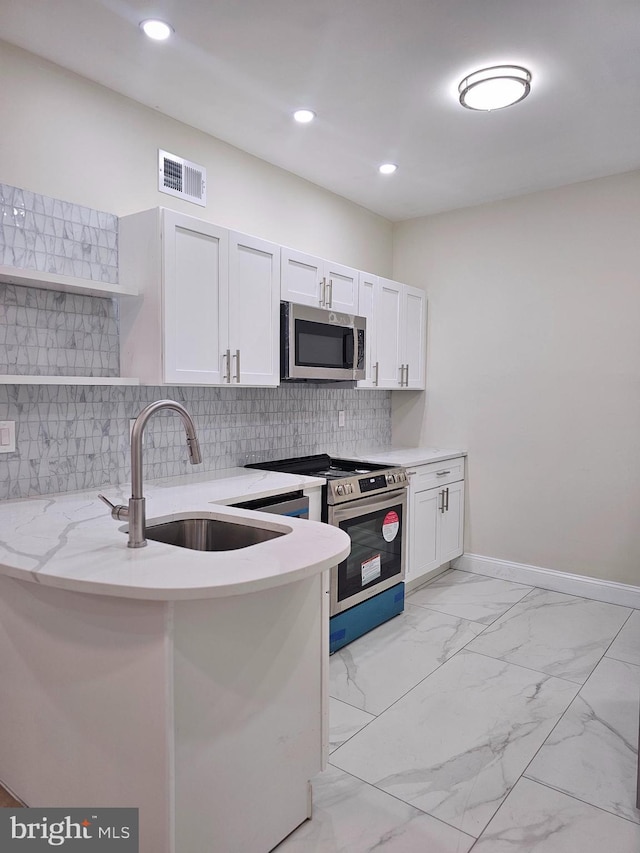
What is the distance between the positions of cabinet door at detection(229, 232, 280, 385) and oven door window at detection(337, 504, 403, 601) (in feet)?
3.03

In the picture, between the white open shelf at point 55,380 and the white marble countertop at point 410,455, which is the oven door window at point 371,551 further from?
the white open shelf at point 55,380

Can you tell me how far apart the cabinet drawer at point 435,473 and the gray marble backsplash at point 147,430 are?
2.06 ft

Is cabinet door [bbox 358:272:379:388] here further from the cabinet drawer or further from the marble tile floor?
the marble tile floor

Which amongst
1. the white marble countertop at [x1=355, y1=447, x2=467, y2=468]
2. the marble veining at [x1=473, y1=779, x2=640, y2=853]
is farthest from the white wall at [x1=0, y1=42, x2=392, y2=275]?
the marble veining at [x1=473, y1=779, x2=640, y2=853]

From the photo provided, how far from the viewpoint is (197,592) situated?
128 centimetres

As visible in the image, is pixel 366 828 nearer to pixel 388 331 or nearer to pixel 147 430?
pixel 147 430

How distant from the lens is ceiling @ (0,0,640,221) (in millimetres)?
2059

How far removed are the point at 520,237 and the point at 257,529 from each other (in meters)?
3.15

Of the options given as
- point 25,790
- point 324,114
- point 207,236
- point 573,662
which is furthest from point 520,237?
point 25,790

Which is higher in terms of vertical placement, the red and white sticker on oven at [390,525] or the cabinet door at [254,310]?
the cabinet door at [254,310]

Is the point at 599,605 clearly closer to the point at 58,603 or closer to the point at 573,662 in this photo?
the point at 573,662

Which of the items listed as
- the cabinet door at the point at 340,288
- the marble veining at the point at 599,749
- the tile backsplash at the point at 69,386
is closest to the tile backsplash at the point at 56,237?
the tile backsplash at the point at 69,386

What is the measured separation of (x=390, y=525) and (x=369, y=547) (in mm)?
243

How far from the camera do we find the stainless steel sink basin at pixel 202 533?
203 centimetres
